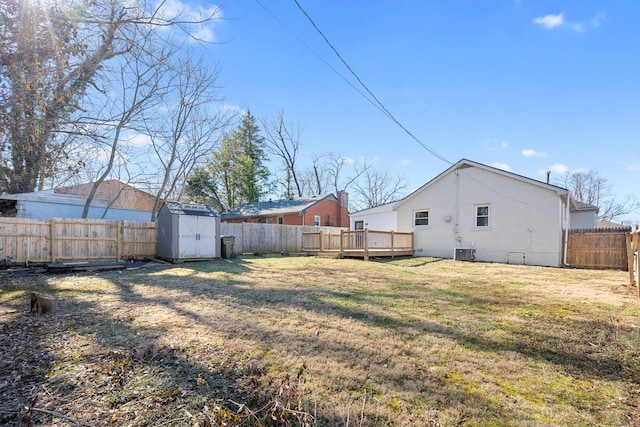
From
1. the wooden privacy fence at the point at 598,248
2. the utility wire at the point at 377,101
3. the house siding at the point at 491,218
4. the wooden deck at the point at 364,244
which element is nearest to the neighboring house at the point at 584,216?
the wooden privacy fence at the point at 598,248

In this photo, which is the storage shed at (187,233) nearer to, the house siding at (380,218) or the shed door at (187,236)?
the shed door at (187,236)

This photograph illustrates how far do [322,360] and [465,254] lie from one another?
39.2 feet

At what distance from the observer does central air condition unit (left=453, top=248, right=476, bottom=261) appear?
1292 cm

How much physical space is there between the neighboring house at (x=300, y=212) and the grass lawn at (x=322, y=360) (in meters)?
18.3

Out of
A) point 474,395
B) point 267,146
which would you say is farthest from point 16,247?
point 267,146

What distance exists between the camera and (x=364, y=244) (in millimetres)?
12922

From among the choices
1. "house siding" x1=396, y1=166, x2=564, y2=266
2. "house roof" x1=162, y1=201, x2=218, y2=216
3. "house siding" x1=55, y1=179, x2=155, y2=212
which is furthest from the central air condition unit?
"house siding" x1=55, y1=179, x2=155, y2=212

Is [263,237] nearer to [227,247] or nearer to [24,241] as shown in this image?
[227,247]

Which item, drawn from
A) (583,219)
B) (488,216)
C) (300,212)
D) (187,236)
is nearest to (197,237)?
(187,236)

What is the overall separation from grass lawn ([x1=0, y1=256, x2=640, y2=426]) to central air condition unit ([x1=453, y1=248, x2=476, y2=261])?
7.14 metres

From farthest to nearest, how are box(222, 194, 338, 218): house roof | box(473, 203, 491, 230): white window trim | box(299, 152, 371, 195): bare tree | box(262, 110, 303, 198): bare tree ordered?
box(299, 152, 371, 195): bare tree, box(262, 110, 303, 198): bare tree, box(222, 194, 338, 218): house roof, box(473, 203, 491, 230): white window trim

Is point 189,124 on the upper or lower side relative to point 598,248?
upper

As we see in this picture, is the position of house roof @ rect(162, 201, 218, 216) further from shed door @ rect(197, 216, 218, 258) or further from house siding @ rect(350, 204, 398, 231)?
house siding @ rect(350, 204, 398, 231)

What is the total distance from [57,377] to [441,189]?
14.6 metres
